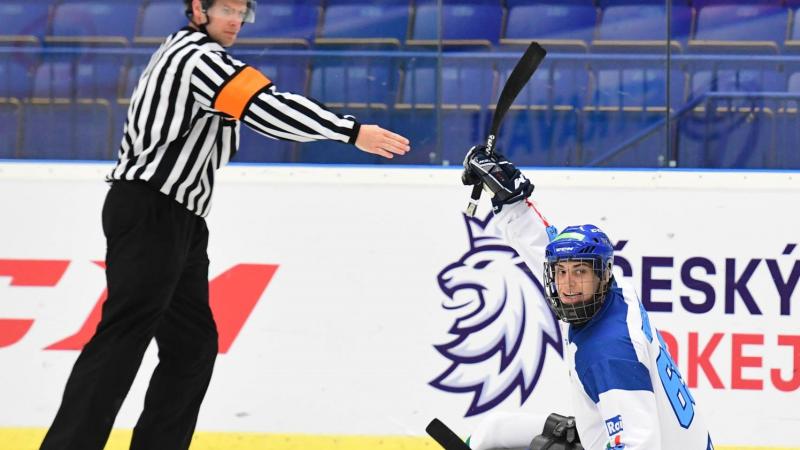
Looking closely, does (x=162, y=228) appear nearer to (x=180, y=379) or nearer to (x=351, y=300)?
(x=180, y=379)

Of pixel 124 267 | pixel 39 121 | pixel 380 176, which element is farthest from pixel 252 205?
pixel 124 267

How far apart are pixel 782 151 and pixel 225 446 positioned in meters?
1.62

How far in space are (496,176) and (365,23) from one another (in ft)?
3.72

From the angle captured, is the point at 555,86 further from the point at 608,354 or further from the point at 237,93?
the point at 608,354

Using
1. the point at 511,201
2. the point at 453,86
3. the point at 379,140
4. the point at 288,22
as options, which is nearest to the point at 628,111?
the point at 453,86

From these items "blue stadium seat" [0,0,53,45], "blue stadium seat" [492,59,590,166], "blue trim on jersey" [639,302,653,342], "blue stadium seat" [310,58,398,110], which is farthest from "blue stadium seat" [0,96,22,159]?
"blue trim on jersey" [639,302,653,342]

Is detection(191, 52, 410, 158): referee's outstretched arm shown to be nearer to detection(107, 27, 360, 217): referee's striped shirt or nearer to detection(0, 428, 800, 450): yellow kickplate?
detection(107, 27, 360, 217): referee's striped shirt

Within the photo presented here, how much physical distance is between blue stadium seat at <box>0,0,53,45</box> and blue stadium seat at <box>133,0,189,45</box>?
0.26m

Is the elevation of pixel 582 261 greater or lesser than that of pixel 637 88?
lesser

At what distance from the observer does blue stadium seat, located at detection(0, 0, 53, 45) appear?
3.43 meters

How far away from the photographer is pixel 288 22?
342cm

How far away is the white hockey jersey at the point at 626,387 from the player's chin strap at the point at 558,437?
0.09 feet

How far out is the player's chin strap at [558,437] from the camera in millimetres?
2248

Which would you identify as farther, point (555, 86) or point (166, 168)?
point (555, 86)
